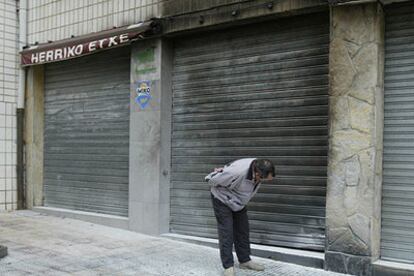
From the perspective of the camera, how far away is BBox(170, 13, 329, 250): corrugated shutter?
6051 millimetres

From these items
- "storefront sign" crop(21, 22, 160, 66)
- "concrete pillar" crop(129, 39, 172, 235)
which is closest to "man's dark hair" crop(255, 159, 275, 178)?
"concrete pillar" crop(129, 39, 172, 235)

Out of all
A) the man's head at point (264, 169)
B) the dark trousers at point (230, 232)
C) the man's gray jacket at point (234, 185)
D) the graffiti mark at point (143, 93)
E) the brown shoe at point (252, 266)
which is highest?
the graffiti mark at point (143, 93)

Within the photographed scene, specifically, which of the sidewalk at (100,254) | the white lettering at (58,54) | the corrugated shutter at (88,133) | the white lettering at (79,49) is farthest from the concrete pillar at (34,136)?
the white lettering at (79,49)

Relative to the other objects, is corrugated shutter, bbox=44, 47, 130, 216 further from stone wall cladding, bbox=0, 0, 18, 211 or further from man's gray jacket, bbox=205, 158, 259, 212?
man's gray jacket, bbox=205, 158, 259, 212

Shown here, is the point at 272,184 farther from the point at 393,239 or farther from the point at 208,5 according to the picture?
the point at 208,5

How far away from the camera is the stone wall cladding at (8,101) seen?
30.3ft

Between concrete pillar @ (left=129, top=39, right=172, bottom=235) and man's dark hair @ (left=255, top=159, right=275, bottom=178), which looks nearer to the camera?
man's dark hair @ (left=255, top=159, right=275, bottom=178)

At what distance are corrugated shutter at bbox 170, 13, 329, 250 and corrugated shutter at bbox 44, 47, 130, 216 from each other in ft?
4.02

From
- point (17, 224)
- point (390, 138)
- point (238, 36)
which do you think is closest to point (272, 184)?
point (390, 138)

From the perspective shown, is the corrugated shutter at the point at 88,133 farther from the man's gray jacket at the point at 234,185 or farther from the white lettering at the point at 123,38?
the man's gray jacket at the point at 234,185

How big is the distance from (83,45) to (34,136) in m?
2.50

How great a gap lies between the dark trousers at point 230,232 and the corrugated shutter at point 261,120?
0.86m

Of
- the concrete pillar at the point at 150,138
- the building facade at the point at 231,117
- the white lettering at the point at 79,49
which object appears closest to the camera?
the building facade at the point at 231,117

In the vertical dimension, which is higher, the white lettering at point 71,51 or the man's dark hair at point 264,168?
the white lettering at point 71,51
